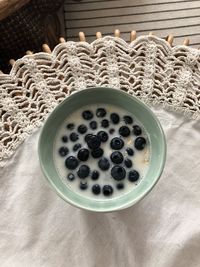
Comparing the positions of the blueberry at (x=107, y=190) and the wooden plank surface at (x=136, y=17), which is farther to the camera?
the wooden plank surface at (x=136, y=17)

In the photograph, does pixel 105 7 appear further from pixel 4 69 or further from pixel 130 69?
pixel 130 69

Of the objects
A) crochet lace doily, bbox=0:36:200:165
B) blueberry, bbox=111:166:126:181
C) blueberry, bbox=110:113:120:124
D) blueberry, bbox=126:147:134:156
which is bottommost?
blueberry, bbox=111:166:126:181

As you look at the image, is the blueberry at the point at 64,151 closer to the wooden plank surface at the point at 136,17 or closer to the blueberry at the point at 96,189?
the blueberry at the point at 96,189

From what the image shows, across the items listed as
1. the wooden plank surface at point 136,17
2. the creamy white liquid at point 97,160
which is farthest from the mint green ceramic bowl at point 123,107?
the wooden plank surface at point 136,17

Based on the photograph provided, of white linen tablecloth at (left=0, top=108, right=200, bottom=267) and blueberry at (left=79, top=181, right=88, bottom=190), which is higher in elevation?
blueberry at (left=79, top=181, right=88, bottom=190)

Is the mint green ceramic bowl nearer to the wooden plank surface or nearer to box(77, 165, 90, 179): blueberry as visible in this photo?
box(77, 165, 90, 179): blueberry

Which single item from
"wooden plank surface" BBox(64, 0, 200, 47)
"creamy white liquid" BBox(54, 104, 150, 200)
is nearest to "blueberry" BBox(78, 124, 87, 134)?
"creamy white liquid" BBox(54, 104, 150, 200)
